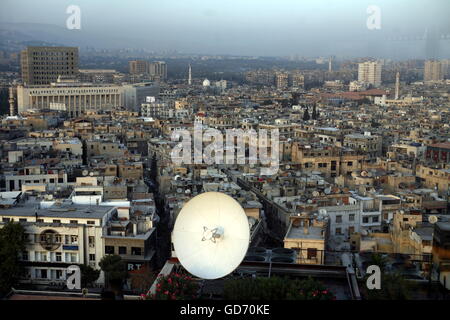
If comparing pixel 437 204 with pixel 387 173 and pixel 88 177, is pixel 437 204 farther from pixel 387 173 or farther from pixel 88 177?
pixel 88 177

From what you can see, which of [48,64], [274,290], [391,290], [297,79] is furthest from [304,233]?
[297,79]

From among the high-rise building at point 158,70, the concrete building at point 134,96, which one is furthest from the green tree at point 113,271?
the high-rise building at point 158,70

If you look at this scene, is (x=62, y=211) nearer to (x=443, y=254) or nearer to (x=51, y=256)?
(x=51, y=256)

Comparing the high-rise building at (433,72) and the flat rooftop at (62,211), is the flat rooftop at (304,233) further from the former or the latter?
the high-rise building at (433,72)

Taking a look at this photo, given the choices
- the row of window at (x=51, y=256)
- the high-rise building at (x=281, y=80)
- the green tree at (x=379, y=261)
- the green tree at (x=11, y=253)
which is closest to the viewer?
the green tree at (x=379, y=261)

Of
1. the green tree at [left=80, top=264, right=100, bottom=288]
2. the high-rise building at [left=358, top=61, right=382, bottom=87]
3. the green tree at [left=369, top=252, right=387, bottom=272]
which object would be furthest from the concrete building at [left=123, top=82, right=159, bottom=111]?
the green tree at [left=369, top=252, right=387, bottom=272]

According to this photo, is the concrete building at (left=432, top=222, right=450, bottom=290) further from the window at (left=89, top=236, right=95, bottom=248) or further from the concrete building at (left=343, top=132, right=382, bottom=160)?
the concrete building at (left=343, top=132, right=382, bottom=160)
